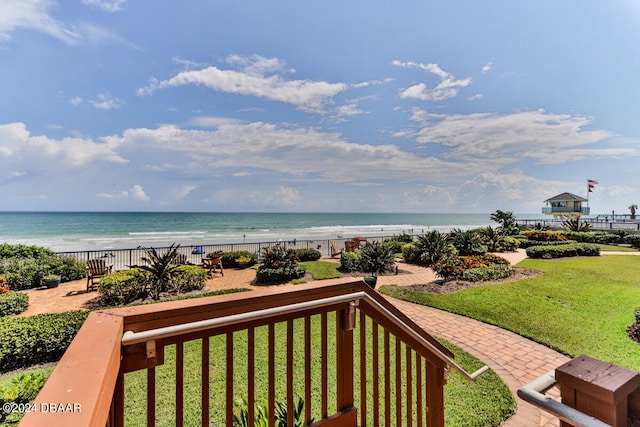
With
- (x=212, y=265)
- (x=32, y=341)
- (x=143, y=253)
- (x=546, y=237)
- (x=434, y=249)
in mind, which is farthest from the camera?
(x=143, y=253)

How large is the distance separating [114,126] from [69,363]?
4735 cm

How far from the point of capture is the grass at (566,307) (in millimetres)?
5004

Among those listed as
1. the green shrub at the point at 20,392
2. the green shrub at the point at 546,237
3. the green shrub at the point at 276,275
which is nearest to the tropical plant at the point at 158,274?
the green shrub at the point at 276,275

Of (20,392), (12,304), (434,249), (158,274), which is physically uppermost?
(434,249)

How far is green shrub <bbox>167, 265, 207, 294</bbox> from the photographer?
9133 millimetres

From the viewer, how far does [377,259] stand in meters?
11.5

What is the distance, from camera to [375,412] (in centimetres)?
198

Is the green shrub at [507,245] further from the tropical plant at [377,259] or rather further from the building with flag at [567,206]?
the building with flag at [567,206]

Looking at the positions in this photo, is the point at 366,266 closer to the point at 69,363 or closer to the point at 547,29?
the point at 547,29

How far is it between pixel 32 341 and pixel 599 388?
6897 millimetres

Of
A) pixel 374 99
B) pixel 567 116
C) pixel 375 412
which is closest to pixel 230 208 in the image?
pixel 374 99

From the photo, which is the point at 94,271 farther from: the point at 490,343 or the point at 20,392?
the point at 490,343

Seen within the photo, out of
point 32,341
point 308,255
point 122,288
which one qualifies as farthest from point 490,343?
point 308,255

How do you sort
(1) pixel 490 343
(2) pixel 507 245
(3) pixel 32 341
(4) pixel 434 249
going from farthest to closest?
(2) pixel 507 245 → (4) pixel 434 249 → (1) pixel 490 343 → (3) pixel 32 341
